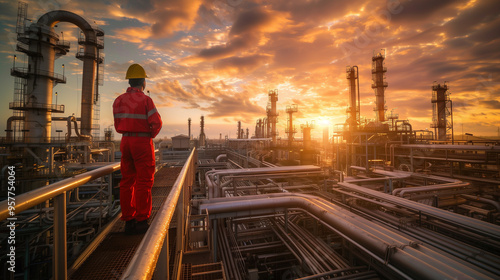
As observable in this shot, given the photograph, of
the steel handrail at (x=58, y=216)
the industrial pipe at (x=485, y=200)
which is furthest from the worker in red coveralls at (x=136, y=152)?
the industrial pipe at (x=485, y=200)

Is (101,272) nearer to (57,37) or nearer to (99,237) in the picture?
(99,237)

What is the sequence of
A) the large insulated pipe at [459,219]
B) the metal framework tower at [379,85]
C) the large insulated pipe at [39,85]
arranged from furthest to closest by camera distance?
the metal framework tower at [379,85] → the large insulated pipe at [39,85] → the large insulated pipe at [459,219]

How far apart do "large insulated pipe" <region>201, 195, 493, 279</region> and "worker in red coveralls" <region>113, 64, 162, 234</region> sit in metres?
2.60

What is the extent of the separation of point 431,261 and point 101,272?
3809 mm

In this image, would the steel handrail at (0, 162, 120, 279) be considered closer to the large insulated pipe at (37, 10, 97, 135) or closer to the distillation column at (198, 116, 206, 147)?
the large insulated pipe at (37, 10, 97, 135)

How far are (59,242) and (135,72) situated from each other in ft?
6.08

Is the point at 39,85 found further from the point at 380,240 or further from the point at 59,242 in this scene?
the point at 380,240

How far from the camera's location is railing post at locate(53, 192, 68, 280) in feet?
4.37

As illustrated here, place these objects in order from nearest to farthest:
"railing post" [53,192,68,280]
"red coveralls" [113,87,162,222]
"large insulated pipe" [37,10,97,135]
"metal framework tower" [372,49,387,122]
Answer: "railing post" [53,192,68,280]
"red coveralls" [113,87,162,222]
"large insulated pipe" [37,10,97,135]
"metal framework tower" [372,49,387,122]

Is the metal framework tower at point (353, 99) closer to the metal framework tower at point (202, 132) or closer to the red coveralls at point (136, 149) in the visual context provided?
the red coveralls at point (136, 149)

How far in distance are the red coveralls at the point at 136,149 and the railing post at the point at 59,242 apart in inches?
27.9

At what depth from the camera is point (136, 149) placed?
7.11ft

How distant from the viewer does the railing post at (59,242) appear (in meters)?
1.33

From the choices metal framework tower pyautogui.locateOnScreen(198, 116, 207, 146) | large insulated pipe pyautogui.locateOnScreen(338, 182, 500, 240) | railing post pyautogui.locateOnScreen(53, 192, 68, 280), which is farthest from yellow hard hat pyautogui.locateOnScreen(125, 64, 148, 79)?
metal framework tower pyautogui.locateOnScreen(198, 116, 207, 146)
